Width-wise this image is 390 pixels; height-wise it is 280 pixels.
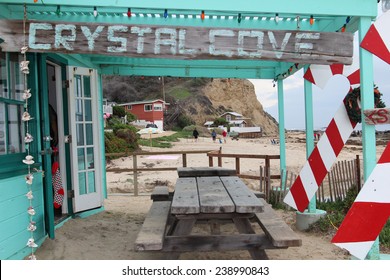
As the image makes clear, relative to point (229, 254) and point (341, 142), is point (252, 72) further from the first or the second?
point (229, 254)

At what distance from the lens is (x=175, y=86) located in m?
57.4

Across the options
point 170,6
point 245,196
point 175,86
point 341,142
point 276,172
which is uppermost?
point 175,86

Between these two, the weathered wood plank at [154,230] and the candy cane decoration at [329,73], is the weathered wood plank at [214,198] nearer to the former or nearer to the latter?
the weathered wood plank at [154,230]

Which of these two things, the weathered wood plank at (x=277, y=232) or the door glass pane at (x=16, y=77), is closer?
the weathered wood plank at (x=277, y=232)

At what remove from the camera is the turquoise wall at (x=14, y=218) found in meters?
3.48

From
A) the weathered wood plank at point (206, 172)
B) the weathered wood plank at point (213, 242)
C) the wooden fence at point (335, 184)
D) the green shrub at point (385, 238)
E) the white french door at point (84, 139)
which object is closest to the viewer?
the weathered wood plank at point (213, 242)

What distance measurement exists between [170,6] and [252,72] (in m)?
3.71

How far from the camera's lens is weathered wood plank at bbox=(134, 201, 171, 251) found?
9.27 feet

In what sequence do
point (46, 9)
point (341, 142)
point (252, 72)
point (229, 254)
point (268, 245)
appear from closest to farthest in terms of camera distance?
point (268, 245)
point (46, 9)
point (229, 254)
point (341, 142)
point (252, 72)

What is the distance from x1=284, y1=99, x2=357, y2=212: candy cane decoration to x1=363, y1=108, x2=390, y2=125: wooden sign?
0.84 metres

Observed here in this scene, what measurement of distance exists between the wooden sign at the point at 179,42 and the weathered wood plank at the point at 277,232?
5.40ft

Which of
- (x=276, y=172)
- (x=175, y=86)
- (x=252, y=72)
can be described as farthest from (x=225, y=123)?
(x=252, y=72)

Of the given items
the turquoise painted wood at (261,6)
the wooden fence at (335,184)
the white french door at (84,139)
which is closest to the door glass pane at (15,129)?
the turquoise painted wood at (261,6)

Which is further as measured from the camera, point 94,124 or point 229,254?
point 94,124
